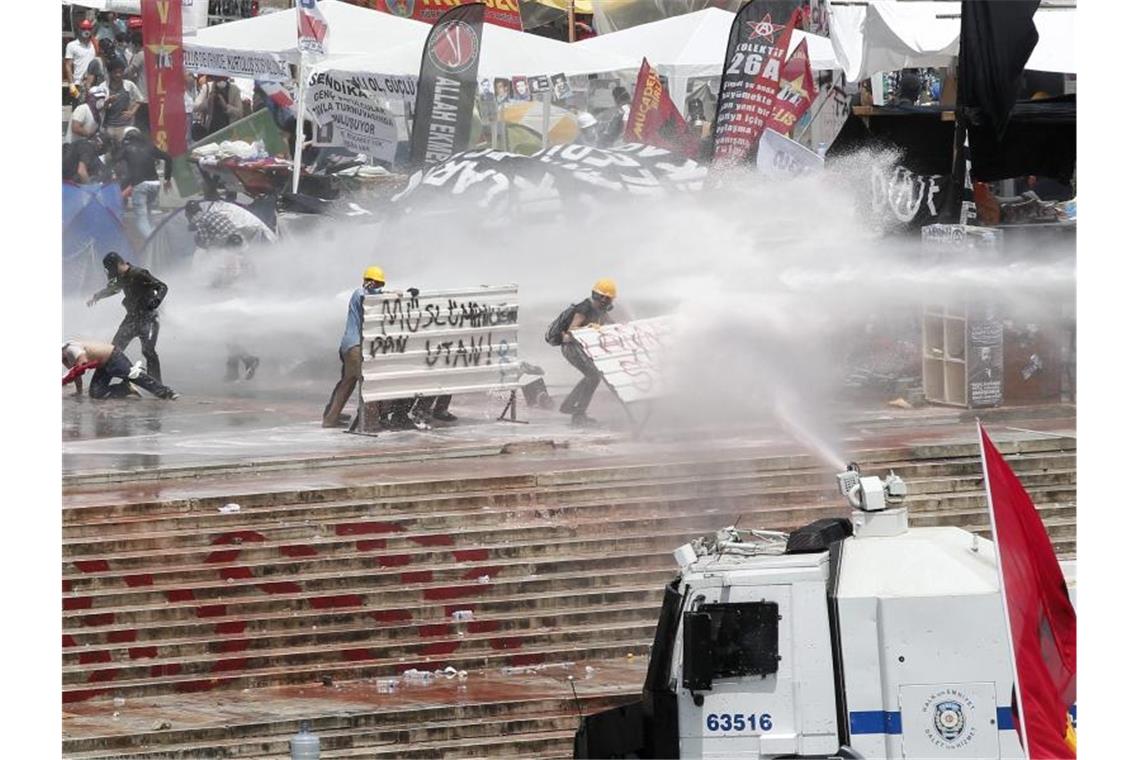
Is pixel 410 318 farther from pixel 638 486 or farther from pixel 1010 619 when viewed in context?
pixel 1010 619

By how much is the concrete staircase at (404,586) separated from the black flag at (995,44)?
318 cm

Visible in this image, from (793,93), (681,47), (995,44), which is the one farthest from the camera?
(681,47)

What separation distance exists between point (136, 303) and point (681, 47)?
8.25 metres

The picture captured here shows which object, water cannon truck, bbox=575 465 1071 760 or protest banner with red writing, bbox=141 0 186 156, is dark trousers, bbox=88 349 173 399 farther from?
water cannon truck, bbox=575 465 1071 760

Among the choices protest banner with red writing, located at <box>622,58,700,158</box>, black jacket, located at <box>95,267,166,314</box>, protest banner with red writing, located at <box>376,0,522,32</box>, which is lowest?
black jacket, located at <box>95,267,166,314</box>

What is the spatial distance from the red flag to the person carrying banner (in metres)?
9.98

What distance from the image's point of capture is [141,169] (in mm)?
20891

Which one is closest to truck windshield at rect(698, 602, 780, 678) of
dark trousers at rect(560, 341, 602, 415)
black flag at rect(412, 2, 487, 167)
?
dark trousers at rect(560, 341, 602, 415)

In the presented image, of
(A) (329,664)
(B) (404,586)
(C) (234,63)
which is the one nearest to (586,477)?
(B) (404,586)

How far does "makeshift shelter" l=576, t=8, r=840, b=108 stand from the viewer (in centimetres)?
2342

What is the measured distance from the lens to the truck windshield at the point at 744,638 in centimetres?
846

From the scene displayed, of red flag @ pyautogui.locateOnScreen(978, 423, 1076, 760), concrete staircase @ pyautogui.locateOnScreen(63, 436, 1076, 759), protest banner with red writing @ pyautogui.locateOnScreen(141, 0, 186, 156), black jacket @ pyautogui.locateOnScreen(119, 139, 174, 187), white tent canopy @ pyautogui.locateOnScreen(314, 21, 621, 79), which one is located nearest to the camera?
red flag @ pyautogui.locateOnScreen(978, 423, 1076, 760)

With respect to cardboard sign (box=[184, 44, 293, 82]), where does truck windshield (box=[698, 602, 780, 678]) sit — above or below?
below

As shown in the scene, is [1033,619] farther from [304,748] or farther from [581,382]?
[581,382]
